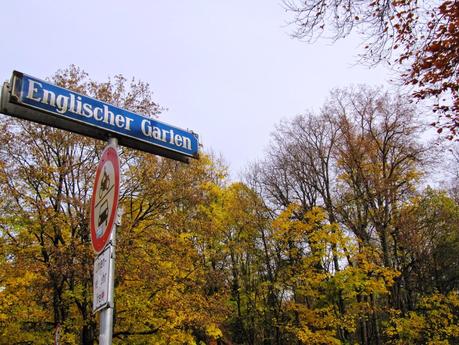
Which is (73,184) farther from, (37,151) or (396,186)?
(396,186)

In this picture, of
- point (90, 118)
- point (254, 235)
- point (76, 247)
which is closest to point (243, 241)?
point (254, 235)

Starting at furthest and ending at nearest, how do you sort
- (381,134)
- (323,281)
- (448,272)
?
(448,272)
(381,134)
(323,281)

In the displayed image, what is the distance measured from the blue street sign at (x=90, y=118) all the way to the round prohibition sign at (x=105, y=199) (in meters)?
0.27

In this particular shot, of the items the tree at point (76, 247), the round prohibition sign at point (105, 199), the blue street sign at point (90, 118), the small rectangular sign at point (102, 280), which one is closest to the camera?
the small rectangular sign at point (102, 280)

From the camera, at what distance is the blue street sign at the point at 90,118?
2869 millimetres

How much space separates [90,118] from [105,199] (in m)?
0.68

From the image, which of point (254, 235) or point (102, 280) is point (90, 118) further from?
point (254, 235)

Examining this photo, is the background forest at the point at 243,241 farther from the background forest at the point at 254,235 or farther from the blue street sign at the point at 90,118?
the blue street sign at the point at 90,118

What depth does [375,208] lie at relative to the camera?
2430 cm

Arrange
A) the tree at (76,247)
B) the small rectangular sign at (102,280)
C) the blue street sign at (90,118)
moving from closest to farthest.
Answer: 1. the small rectangular sign at (102,280)
2. the blue street sign at (90,118)
3. the tree at (76,247)

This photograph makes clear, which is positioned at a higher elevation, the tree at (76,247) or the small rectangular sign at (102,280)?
the tree at (76,247)

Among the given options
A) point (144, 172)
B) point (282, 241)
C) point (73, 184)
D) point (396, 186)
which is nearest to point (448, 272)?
point (396, 186)

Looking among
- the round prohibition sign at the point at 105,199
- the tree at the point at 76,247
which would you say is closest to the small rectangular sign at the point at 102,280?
the round prohibition sign at the point at 105,199

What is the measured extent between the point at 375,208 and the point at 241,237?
834 centimetres
